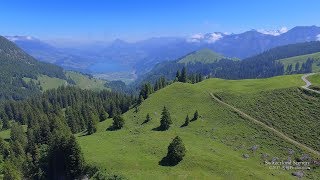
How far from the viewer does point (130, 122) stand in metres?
123

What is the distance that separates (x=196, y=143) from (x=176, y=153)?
16.1m

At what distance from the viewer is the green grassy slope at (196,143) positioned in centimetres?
7725

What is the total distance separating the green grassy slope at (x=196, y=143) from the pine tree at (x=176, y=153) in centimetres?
178

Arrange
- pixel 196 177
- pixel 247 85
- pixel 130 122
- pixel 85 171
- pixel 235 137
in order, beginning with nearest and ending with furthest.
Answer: pixel 196 177 < pixel 85 171 < pixel 235 137 < pixel 130 122 < pixel 247 85

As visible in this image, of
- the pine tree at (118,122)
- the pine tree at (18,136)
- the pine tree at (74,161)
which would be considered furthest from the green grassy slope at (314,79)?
the pine tree at (18,136)

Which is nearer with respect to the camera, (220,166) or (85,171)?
(220,166)

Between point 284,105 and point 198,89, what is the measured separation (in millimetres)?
42749

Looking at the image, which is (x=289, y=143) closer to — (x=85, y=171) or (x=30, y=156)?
(x=85, y=171)

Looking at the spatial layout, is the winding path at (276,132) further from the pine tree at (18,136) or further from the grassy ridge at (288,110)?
the pine tree at (18,136)

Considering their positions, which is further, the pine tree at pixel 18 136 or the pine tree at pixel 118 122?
the pine tree at pixel 18 136

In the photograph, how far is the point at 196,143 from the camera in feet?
314

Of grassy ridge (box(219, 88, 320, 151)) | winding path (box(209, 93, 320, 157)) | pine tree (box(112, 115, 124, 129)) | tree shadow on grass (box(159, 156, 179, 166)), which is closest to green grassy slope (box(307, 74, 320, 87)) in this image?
grassy ridge (box(219, 88, 320, 151))

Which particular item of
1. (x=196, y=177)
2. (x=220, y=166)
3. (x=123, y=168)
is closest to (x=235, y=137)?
(x=220, y=166)

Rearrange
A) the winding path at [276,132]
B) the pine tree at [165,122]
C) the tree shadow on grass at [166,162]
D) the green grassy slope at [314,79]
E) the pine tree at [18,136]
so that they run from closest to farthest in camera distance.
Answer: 1. the tree shadow on grass at [166,162]
2. the winding path at [276,132]
3. the pine tree at [165,122]
4. the green grassy slope at [314,79]
5. the pine tree at [18,136]
